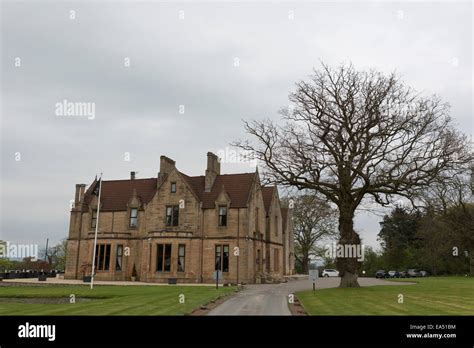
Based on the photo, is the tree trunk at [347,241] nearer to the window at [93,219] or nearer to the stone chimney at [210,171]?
the stone chimney at [210,171]

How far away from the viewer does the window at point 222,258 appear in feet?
137

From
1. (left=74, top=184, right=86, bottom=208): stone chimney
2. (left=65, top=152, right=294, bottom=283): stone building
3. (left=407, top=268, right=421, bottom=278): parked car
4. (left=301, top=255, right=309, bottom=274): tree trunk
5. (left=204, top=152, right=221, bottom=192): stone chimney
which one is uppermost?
(left=204, top=152, right=221, bottom=192): stone chimney

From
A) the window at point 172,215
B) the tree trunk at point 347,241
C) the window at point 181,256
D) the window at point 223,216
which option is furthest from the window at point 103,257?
the tree trunk at point 347,241

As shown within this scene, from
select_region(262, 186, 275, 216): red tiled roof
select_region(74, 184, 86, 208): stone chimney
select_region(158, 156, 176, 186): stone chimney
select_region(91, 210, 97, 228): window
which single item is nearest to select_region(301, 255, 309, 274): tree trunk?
select_region(262, 186, 275, 216): red tiled roof

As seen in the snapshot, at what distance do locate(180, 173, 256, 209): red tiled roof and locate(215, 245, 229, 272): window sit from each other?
421 cm

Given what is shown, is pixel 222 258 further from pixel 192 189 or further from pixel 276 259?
pixel 276 259

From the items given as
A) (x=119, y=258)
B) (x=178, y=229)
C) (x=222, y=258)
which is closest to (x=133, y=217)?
(x=119, y=258)

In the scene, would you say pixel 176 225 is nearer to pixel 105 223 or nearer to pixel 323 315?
pixel 105 223

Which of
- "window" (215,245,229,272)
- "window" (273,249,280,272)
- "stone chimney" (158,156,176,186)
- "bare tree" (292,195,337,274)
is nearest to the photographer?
"window" (215,245,229,272)

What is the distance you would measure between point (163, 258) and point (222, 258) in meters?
5.88

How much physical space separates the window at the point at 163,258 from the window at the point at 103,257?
639cm

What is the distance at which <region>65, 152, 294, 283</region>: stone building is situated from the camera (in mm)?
42312

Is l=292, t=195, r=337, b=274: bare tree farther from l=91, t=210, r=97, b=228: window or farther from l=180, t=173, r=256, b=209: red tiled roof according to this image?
l=91, t=210, r=97, b=228: window
